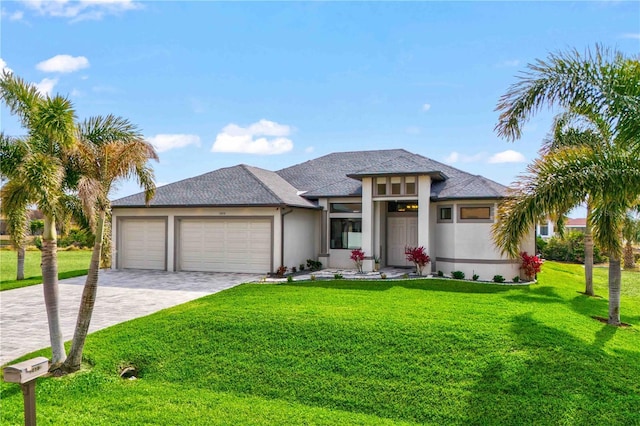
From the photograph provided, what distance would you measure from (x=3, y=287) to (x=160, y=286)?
568 cm

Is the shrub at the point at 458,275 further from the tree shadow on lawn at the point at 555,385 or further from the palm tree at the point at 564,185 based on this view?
the palm tree at the point at 564,185

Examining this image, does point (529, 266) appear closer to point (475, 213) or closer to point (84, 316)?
point (475, 213)

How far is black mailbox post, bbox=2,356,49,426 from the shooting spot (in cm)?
509

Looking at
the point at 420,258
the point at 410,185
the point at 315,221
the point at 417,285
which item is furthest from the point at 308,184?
the point at 417,285

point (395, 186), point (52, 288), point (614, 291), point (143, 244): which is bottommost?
point (614, 291)

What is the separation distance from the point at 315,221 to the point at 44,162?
1395 centimetres

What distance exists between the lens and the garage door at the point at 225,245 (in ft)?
58.4

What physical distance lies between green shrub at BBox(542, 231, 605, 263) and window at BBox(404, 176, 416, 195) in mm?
19335

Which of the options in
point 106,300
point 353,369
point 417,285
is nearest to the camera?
point 353,369

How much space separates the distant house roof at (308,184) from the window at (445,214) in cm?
66

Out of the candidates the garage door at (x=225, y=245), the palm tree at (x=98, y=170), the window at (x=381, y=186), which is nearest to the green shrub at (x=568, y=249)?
the window at (x=381, y=186)

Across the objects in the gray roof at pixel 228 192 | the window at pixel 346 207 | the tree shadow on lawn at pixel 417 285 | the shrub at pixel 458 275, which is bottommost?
the tree shadow on lawn at pixel 417 285

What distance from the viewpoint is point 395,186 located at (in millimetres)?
17594

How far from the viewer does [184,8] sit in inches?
428
